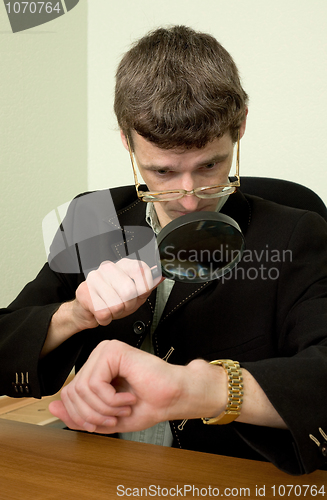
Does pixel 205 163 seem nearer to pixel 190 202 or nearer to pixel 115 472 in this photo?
pixel 190 202

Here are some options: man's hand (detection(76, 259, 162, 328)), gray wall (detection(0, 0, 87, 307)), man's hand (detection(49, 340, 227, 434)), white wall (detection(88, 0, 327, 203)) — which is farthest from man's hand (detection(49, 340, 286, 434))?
white wall (detection(88, 0, 327, 203))

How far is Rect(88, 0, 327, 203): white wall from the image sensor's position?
1963mm

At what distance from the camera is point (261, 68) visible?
2061 mm

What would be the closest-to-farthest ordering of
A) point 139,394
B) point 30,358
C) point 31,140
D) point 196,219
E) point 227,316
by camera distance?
point 139,394
point 196,219
point 30,358
point 227,316
point 31,140

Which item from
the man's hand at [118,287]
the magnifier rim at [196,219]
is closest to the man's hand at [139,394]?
the man's hand at [118,287]

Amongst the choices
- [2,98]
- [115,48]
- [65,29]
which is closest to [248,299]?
[2,98]

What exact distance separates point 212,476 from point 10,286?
3.64 ft

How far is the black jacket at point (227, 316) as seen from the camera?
1.14 meters

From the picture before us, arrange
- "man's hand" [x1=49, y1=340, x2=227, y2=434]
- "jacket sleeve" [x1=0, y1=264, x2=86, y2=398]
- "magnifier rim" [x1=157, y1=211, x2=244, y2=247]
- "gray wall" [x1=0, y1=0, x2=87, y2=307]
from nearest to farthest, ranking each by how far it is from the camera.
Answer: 1. "man's hand" [x1=49, y1=340, x2=227, y2=434]
2. "magnifier rim" [x1=157, y1=211, x2=244, y2=247]
3. "jacket sleeve" [x1=0, y1=264, x2=86, y2=398]
4. "gray wall" [x1=0, y1=0, x2=87, y2=307]

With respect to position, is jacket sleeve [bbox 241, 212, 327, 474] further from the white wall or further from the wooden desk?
the white wall

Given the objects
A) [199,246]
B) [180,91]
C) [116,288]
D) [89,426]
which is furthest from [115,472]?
[180,91]

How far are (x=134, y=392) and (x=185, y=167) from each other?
24.7 inches

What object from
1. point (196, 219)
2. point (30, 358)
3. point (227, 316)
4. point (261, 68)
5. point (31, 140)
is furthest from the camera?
point (261, 68)

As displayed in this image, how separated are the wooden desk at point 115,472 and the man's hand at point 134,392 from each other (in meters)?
0.08
